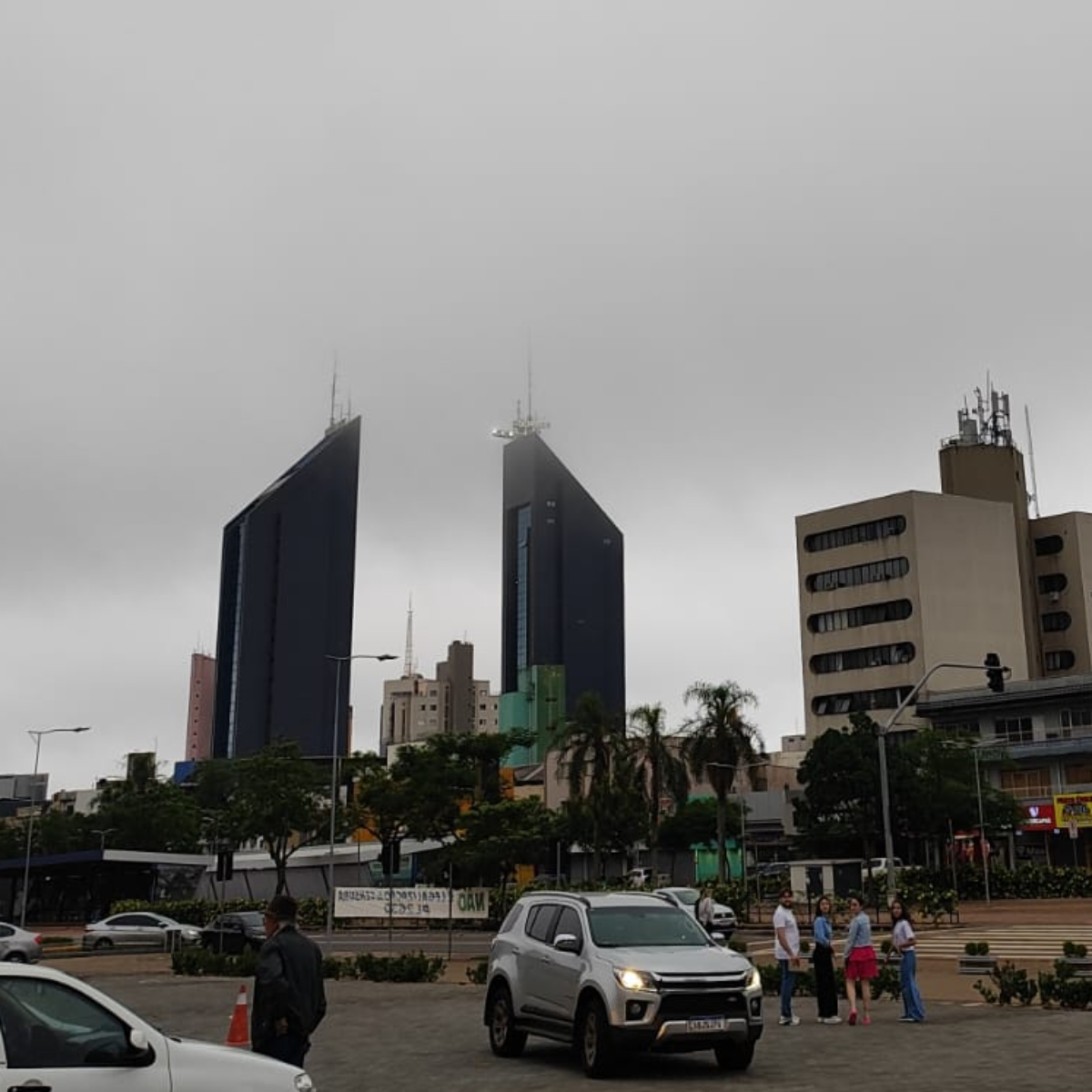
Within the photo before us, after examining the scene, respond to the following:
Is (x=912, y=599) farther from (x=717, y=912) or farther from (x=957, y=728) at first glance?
(x=717, y=912)

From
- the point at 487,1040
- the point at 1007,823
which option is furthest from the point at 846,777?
the point at 487,1040

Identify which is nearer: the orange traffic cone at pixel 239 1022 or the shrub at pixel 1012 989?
the orange traffic cone at pixel 239 1022

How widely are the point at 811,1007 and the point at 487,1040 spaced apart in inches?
266

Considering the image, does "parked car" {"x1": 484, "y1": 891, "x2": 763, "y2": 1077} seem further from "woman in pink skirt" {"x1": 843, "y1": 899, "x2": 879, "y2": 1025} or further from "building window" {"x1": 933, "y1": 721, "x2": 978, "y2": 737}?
"building window" {"x1": 933, "y1": 721, "x2": 978, "y2": 737}

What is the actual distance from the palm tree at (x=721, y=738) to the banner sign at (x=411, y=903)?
13.0m

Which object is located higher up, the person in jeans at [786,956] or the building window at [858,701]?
the building window at [858,701]

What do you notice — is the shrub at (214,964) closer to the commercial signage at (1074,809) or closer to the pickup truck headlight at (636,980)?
the pickup truck headlight at (636,980)

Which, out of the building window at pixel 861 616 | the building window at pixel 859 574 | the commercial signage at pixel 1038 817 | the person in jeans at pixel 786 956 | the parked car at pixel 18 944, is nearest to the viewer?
the person in jeans at pixel 786 956

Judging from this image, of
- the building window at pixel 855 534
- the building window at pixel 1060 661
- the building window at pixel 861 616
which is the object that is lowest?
the building window at pixel 1060 661

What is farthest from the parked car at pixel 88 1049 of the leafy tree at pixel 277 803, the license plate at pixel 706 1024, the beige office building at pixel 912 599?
the beige office building at pixel 912 599

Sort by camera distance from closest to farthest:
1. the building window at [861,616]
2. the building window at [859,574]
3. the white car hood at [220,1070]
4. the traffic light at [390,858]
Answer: the white car hood at [220,1070], the traffic light at [390,858], the building window at [861,616], the building window at [859,574]

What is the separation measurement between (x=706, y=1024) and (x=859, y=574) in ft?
299

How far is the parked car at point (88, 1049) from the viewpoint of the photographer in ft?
22.5

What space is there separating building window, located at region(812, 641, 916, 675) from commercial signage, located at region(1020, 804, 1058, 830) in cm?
1905
